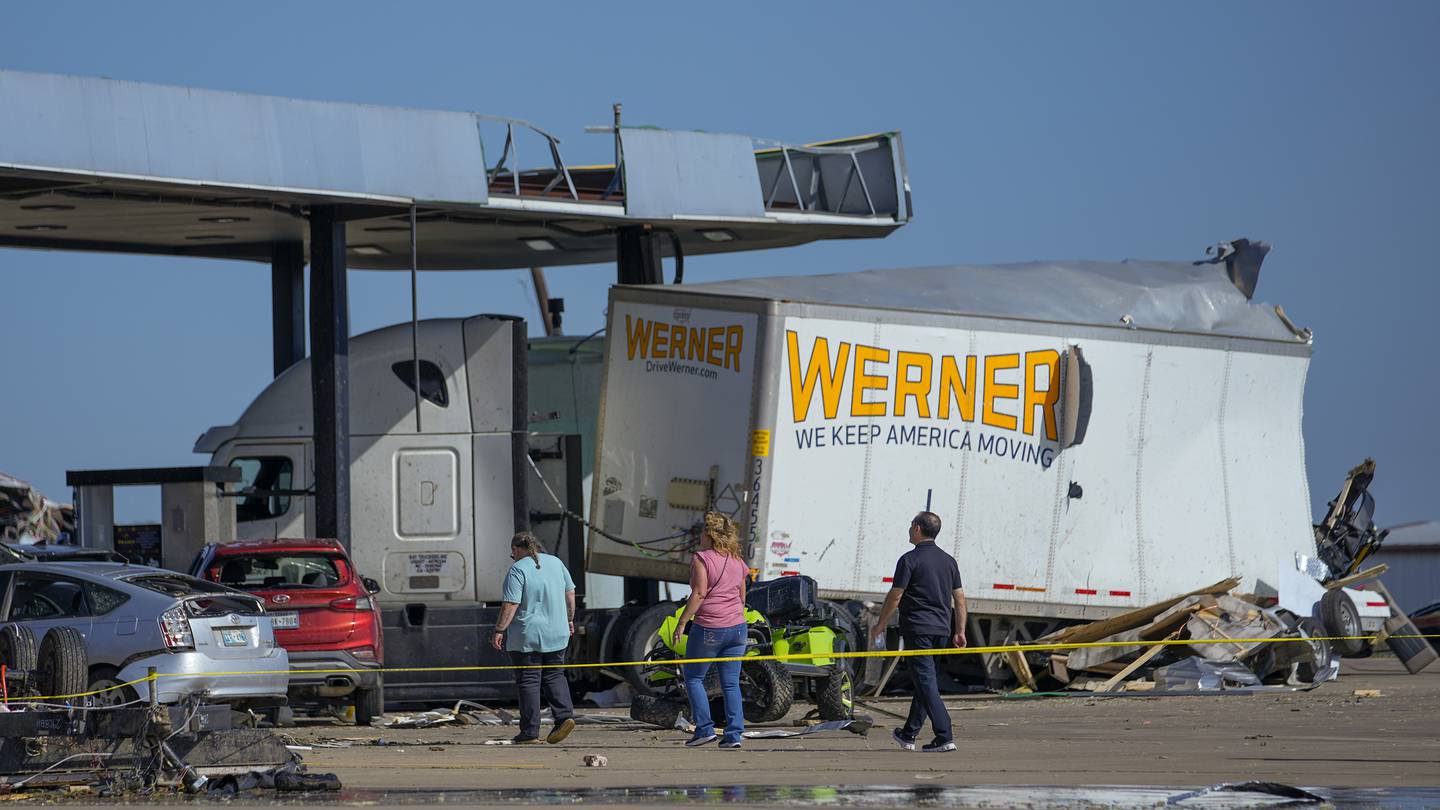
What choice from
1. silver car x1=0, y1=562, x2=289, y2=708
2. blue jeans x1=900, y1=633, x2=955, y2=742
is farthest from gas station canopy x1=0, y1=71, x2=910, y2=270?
blue jeans x1=900, y1=633, x2=955, y2=742

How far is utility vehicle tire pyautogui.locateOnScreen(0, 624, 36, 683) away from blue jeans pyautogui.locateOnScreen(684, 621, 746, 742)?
4.51 m

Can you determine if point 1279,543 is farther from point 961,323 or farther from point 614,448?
point 614,448

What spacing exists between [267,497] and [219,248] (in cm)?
783

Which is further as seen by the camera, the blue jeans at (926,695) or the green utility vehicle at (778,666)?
the green utility vehicle at (778,666)

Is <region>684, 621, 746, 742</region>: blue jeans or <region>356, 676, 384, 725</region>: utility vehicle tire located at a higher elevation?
<region>684, 621, 746, 742</region>: blue jeans

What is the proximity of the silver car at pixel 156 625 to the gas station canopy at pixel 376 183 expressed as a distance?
16.9 ft

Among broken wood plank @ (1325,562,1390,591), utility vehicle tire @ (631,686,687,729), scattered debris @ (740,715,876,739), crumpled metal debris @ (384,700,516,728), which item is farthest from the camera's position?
broken wood plank @ (1325,562,1390,591)

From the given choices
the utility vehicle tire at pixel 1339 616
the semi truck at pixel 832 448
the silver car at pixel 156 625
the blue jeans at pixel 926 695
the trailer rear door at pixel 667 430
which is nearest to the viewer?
the blue jeans at pixel 926 695

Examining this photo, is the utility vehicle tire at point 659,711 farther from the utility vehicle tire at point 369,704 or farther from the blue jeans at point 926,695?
the blue jeans at point 926,695

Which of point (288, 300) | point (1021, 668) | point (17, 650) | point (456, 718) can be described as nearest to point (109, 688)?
point (17, 650)

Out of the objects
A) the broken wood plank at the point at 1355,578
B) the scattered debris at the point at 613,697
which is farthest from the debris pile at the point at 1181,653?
the scattered debris at the point at 613,697

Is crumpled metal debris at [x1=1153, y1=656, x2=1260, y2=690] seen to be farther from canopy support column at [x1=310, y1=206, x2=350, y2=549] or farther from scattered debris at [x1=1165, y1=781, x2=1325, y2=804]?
scattered debris at [x1=1165, y1=781, x2=1325, y2=804]

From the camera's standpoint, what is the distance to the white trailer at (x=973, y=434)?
65.6ft

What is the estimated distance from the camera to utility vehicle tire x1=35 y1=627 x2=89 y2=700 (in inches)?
509
